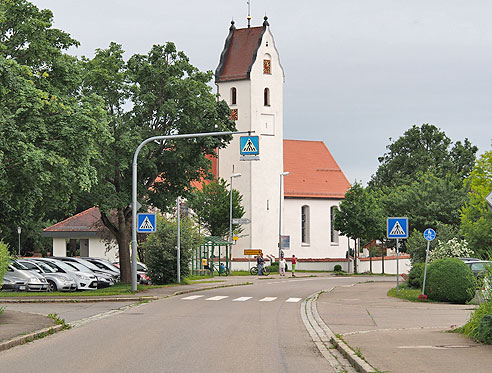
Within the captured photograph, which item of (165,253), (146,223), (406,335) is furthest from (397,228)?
(406,335)

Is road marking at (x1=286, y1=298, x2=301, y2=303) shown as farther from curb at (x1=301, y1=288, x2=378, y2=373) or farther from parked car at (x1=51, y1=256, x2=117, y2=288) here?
parked car at (x1=51, y1=256, x2=117, y2=288)

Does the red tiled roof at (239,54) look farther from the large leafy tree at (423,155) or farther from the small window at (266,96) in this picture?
the large leafy tree at (423,155)

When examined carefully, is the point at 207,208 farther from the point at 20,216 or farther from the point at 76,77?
the point at 76,77

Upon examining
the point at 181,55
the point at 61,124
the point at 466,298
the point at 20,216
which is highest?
the point at 181,55

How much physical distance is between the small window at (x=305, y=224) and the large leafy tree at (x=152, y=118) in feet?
156

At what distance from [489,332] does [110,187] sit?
925 inches

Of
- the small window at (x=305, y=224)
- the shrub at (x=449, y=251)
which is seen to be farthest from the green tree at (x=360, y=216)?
the shrub at (x=449, y=251)

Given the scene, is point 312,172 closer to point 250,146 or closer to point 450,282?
point 250,146

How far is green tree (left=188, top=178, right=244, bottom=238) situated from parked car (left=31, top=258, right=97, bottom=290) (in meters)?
32.8

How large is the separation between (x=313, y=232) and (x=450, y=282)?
5657 cm

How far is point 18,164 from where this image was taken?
24.9m

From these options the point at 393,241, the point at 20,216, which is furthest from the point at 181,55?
the point at 393,241

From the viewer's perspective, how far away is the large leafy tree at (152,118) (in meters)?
34.3

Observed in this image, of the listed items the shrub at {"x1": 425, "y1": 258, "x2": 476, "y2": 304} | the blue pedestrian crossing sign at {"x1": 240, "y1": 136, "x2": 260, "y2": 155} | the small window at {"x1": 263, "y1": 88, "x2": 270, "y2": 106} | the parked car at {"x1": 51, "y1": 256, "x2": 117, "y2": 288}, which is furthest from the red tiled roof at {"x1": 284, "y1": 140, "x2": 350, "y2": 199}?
the shrub at {"x1": 425, "y1": 258, "x2": 476, "y2": 304}
